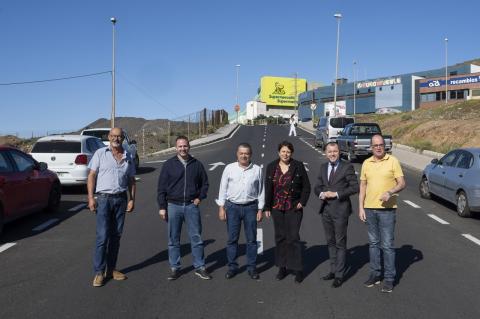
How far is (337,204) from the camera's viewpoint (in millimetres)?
6145

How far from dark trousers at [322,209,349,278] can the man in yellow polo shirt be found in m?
0.30

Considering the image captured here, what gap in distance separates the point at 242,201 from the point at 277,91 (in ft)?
387

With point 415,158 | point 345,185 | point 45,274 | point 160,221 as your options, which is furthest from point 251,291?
point 415,158

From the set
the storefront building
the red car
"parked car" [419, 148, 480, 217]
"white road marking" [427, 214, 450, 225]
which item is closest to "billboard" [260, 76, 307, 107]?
the storefront building

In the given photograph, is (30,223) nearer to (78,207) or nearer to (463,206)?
(78,207)

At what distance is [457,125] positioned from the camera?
32.9 m

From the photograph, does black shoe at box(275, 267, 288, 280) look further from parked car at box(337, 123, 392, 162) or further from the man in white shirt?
parked car at box(337, 123, 392, 162)

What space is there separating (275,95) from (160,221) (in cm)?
11460

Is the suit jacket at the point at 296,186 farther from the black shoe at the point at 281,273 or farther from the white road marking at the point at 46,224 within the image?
the white road marking at the point at 46,224

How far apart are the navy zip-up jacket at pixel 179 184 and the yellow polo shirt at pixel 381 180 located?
1.93 meters

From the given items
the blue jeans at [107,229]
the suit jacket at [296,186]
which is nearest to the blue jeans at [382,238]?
the suit jacket at [296,186]

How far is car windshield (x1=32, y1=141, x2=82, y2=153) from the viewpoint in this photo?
1448cm

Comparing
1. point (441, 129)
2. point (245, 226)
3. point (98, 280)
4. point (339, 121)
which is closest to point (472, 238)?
point (245, 226)

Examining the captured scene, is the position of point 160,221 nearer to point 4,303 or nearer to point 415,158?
point 4,303
